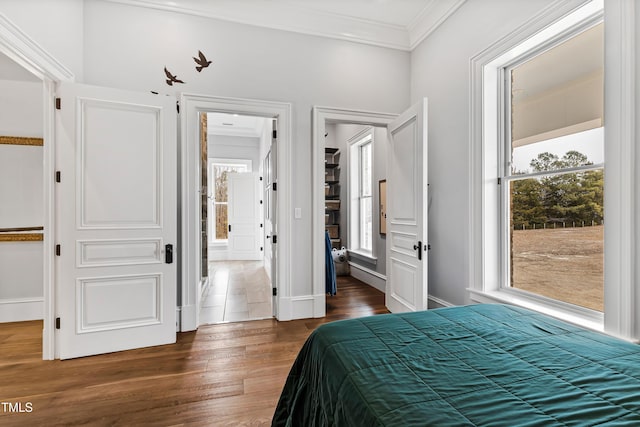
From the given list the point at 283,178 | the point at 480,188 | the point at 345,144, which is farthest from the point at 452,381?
the point at 345,144

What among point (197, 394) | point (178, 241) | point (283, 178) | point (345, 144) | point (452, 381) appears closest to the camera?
point (452, 381)

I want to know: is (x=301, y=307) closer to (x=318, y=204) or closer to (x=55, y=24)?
(x=318, y=204)

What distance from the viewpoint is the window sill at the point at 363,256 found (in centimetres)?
461

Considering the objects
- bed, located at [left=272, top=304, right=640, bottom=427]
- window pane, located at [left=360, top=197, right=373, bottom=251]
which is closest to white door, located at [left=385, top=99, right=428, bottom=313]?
bed, located at [left=272, top=304, right=640, bottom=427]

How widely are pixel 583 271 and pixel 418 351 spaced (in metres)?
1.66

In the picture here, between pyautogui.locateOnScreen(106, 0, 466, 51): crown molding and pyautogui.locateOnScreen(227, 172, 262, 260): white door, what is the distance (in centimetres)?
464

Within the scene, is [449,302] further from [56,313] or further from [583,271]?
[56,313]

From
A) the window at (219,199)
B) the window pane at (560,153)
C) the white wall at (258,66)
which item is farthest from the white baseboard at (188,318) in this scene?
the window at (219,199)

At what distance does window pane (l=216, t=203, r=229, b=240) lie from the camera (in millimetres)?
7645

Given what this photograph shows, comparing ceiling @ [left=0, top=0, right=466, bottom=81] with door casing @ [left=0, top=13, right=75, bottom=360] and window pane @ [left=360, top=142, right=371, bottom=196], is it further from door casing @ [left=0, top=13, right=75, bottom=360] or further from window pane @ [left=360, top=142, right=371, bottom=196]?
window pane @ [left=360, top=142, right=371, bottom=196]

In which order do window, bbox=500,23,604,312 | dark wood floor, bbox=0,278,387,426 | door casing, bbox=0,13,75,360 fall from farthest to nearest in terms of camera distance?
door casing, bbox=0,13,75,360, window, bbox=500,23,604,312, dark wood floor, bbox=0,278,387,426

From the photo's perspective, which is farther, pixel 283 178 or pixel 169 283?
pixel 283 178

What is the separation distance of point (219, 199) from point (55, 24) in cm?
550

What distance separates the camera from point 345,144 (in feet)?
18.5
